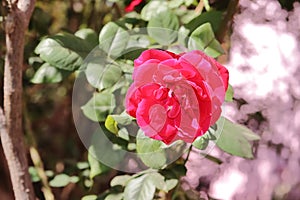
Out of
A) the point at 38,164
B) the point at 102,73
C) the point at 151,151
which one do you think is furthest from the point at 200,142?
the point at 38,164

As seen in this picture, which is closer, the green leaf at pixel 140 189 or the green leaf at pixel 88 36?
the green leaf at pixel 140 189

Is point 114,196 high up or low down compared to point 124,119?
down

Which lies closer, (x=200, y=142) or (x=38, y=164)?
(x=200, y=142)

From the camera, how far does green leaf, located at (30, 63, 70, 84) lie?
3.23 feet

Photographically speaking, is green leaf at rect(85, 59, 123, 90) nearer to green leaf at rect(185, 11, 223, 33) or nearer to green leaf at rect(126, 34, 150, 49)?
green leaf at rect(126, 34, 150, 49)

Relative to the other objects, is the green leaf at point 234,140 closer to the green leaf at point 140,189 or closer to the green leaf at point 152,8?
the green leaf at point 140,189

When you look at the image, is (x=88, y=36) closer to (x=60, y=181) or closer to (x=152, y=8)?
(x=152, y=8)

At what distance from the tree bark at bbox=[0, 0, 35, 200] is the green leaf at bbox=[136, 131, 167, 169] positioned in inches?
8.3

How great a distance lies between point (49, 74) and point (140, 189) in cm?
25

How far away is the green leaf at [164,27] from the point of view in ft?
2.93

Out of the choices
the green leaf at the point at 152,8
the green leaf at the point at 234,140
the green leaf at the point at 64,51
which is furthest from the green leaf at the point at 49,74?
the green leaf at the point at 234,140

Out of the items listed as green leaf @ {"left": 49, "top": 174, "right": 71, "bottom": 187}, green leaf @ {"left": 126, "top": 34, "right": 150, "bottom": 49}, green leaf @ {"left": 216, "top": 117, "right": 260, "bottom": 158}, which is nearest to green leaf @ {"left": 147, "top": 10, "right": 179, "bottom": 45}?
green leaf @ {"left": 126, "top": 34, "right": 150, "bottom": 49}

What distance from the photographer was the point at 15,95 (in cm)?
91

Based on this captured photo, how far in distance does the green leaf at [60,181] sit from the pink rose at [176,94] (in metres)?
0.40
